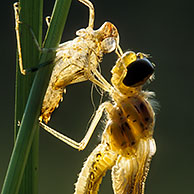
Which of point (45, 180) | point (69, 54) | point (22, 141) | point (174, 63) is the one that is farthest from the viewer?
point (174, 63)

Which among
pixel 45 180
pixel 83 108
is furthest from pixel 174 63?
pixel 45 180

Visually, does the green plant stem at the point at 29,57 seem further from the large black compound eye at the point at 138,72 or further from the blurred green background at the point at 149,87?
the blurred green background at the point at 149,87

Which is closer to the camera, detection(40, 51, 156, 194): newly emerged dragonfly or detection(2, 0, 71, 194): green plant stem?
detection(2, 0, 71, 194): green plant stem

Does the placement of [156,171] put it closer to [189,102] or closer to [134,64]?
[189,102]

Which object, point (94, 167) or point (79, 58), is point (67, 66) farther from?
point (94, 167)

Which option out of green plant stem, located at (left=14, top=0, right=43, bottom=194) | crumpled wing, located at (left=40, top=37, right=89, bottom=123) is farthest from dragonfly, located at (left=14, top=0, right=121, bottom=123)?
green plant stem, located at (left=14, top=0, right=43, bottom=194)

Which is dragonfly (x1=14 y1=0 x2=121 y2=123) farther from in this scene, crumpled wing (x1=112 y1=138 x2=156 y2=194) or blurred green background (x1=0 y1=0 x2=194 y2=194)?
blurred green background (x1=0 y1=0 x2=194 y2=194)
